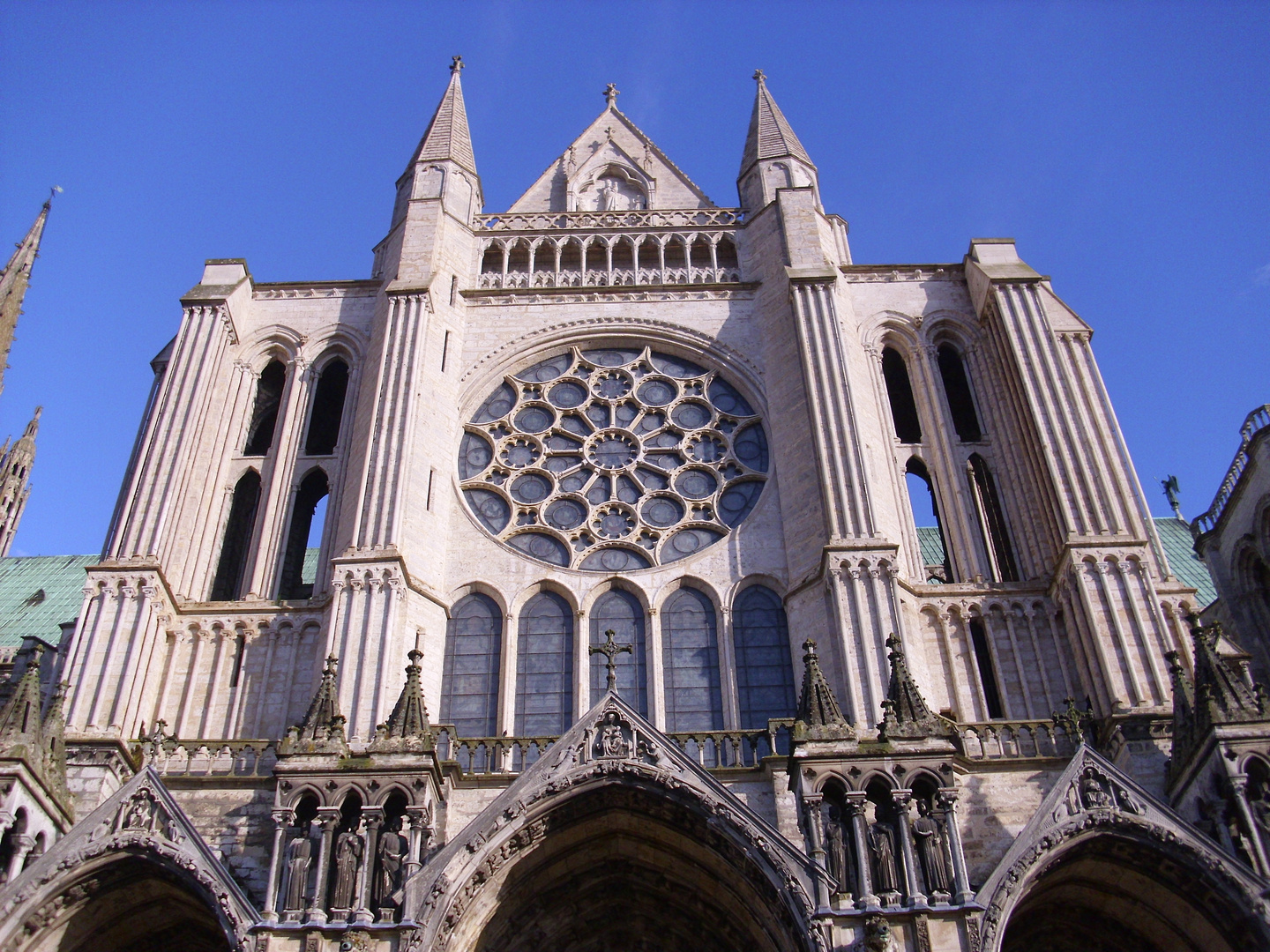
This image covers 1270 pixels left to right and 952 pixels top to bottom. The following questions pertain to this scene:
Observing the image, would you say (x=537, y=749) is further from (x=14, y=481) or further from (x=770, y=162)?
(x=14, y=481)

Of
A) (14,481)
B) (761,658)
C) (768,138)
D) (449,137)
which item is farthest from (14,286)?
(761,658)

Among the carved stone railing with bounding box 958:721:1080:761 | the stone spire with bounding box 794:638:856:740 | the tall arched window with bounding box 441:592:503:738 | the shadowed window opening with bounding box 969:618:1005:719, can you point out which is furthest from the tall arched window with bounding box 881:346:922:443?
the stone spire with bounding box 794:638:856:740

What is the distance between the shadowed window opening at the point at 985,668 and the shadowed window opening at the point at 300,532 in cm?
969

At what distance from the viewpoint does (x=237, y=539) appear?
1988 centimetres

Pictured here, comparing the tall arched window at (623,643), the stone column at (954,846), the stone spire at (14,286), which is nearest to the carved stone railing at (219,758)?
the tall arched window at (623,643)

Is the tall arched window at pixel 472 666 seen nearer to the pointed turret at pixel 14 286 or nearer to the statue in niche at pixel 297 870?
the statue in niche at pixel 297 870

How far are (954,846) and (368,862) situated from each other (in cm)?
592

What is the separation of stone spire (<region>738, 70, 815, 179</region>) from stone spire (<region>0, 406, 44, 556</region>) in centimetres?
2229

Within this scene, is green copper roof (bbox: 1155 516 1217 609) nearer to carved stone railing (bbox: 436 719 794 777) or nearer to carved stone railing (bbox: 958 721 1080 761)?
carved stone railing (bbox: 958 721 1080 761)

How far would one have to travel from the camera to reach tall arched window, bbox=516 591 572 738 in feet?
56.4

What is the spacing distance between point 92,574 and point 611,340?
8.95 meters

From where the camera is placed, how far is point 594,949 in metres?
14.9

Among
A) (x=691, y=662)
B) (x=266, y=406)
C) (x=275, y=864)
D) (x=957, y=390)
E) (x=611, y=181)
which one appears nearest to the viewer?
(x=275, y=864)

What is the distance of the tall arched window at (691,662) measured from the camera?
17.2 m
